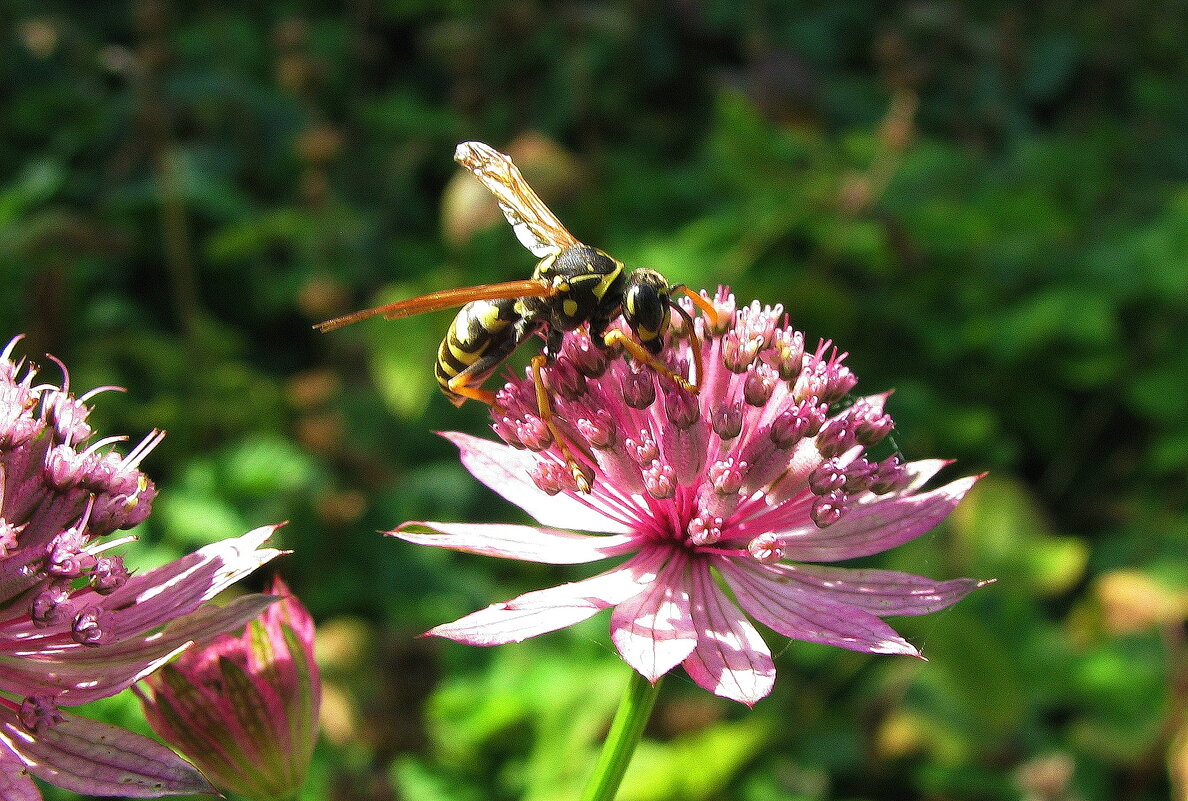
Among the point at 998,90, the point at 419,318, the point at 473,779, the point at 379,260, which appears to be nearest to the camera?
the point at 473,779

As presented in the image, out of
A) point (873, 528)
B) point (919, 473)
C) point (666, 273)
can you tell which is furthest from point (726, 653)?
point (666, 273)

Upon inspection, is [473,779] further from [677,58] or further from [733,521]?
[677,58]

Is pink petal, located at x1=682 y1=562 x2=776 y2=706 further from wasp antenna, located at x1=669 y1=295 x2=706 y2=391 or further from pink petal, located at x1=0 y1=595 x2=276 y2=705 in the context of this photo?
pink petal, located at x1=0 y1=595 x2=276 y2=705

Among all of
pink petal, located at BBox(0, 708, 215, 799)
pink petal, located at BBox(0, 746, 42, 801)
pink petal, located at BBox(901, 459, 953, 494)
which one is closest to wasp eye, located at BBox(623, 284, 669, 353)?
pink petal, located at BBox(901, 459, 953, 494)

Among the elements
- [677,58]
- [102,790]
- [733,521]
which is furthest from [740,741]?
[677,58]

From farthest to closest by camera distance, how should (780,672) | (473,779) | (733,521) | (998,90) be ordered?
(998,90) → (780,672) → (473,779) → (733,521)

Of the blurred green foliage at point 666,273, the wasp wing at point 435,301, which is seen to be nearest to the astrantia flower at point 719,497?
the wasp wing at point 435,301

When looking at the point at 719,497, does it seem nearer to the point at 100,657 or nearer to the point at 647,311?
the point at 647,311
